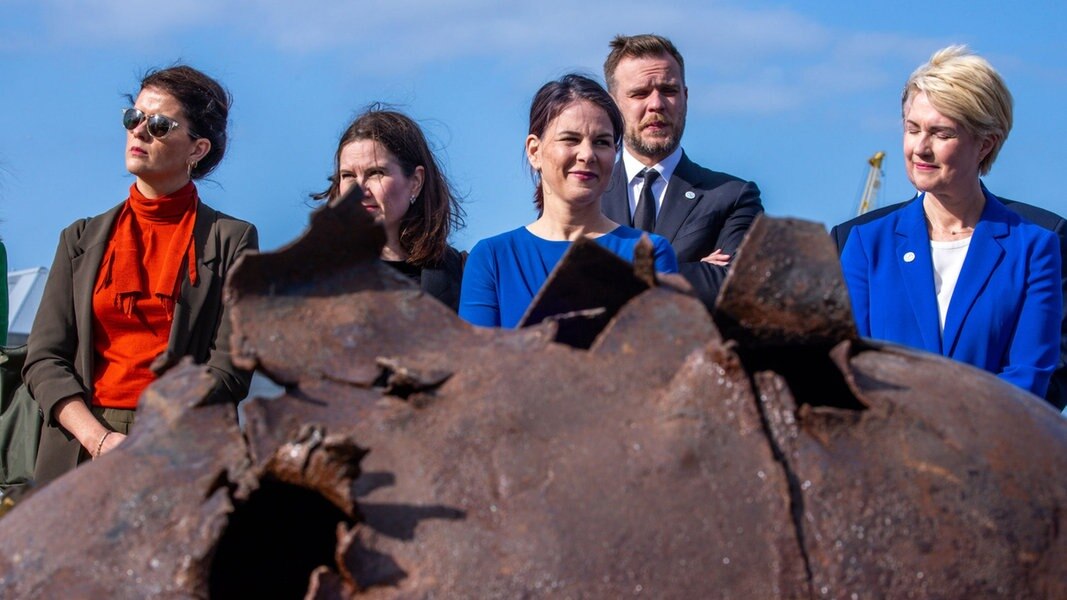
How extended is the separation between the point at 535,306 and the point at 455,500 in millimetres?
640

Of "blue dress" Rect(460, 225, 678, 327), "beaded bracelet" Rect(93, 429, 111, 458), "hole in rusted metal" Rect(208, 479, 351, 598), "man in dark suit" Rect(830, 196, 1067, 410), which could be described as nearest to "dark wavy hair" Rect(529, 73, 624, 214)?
"blue dress" Rect(460, 225, 678, 327)

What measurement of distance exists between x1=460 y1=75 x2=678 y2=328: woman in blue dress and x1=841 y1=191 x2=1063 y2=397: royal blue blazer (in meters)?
0.82

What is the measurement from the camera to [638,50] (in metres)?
6.46

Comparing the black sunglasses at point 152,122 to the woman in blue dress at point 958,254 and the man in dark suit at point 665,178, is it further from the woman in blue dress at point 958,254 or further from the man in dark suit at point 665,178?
the woman in blue dress at point 958,254

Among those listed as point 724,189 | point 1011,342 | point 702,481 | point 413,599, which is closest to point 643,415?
point 702,481

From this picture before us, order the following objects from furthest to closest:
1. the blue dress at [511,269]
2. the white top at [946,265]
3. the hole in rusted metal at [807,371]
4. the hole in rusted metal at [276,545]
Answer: the white top at [946,265] < the blue dress at [511,269] < the hole in rusted metal at [807,371] < the hole in rusted metal at [276,545]

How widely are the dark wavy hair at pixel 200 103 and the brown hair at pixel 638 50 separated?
6.21 ft

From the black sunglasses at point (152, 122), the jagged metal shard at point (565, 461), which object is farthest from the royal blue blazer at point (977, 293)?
the black sunglasses at point (152, 122)

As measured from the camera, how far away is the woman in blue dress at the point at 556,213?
15.9ft

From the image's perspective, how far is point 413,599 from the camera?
8.56 ft

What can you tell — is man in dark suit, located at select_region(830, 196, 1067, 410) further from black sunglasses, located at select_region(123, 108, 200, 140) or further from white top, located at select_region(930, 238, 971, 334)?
black sunglasses, located at select_region(123, 108, 200, 140)

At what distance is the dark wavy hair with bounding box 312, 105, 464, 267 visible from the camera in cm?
577

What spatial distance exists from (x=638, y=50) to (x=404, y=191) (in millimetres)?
1411

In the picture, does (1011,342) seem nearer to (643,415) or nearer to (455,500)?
(643,415)
